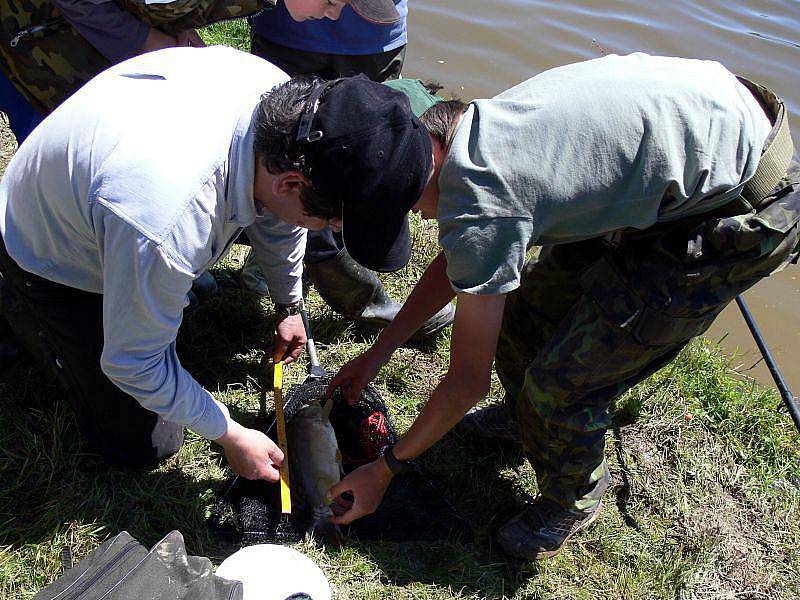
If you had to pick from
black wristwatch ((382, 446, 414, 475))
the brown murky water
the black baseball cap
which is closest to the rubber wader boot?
black wristwatch ((382, 446, 414, 475))

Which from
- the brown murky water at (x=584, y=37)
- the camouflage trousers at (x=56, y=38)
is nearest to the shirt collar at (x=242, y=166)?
the camouflage trousers at (x=56, y=38)

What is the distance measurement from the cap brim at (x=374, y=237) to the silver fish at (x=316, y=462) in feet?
3.41

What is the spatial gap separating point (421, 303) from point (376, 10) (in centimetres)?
126

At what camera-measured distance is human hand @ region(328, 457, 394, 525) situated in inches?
102

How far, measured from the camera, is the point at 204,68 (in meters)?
2.14

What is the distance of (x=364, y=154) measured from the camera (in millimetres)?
1824

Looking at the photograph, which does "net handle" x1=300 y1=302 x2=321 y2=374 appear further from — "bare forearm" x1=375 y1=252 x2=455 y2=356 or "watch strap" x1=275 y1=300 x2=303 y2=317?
"bare forearm" x1=375 y1=252 x2=455 y2=356

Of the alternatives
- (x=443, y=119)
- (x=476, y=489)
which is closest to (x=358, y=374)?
(x=476, y=489)

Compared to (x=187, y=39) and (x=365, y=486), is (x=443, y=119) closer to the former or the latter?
(x=365, y=486)

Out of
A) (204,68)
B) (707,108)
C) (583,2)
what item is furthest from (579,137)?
(583,2)

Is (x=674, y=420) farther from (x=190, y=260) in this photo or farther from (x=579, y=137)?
(x=190, y=260)

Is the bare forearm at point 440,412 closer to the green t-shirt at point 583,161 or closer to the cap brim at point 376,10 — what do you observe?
the green t-shirt at point 583,161

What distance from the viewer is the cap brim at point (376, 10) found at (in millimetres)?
3092

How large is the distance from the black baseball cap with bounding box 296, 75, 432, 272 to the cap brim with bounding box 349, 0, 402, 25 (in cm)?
127
